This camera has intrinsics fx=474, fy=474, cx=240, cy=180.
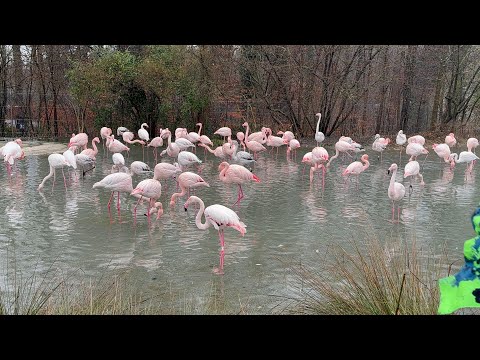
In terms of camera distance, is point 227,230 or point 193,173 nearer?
point 227,230

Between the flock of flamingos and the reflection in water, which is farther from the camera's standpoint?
the flock of flamingos

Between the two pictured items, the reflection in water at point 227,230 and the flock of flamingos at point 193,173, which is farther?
the flock of flamingos at point 193,173

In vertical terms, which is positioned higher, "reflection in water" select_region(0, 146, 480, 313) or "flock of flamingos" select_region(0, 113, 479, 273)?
"flock of flamingos" select_region(0, 113, 479, 273)

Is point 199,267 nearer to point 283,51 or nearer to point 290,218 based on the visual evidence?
point 290,218

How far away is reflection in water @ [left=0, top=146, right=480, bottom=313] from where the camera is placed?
5039 mm

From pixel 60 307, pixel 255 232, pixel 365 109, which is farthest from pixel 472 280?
pixel 365 109

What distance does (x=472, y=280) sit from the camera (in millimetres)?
1148

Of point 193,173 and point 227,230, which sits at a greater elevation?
point 193,173

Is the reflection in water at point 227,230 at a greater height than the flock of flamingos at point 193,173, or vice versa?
the flock of flamingos at point 193,173

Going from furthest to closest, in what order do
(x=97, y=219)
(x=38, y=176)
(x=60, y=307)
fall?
(x=38, y=176) → (x=97, y=219) → (x=60, y=307)

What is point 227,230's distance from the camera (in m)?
6.73

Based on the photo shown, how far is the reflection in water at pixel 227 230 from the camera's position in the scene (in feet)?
16.5
